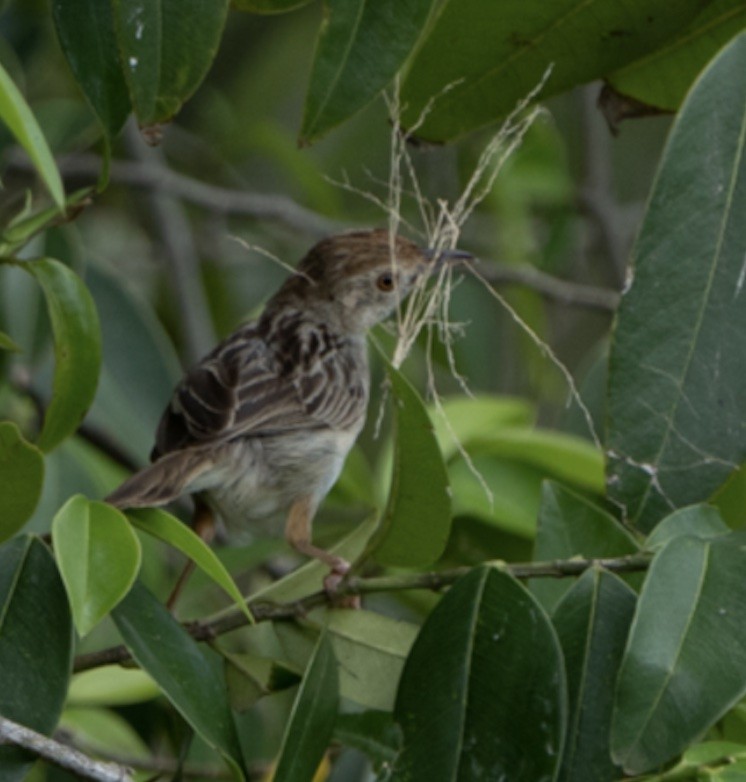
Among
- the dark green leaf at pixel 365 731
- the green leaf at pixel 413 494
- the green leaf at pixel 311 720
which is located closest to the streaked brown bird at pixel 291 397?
the dark green leaf at pixel 365 731

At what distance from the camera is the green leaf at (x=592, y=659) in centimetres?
263

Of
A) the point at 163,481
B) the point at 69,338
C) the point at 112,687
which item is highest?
the point at 69,338

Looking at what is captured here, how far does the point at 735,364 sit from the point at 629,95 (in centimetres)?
69

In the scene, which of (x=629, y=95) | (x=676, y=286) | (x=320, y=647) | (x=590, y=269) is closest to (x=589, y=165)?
(x=590, y=269)

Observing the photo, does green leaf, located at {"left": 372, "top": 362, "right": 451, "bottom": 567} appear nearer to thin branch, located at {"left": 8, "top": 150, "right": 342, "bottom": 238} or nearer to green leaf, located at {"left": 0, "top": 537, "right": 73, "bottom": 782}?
green leaf, located at {"left": 0, "top": 537, "right": 73, "bottom": 782}

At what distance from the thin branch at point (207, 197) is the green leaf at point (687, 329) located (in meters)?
2.97

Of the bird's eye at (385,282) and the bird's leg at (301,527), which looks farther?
the bird's eye at (385,282)

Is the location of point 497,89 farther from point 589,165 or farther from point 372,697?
point 589,165

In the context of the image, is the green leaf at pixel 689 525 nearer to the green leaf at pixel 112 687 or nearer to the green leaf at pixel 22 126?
the green leaf at pixel 22 126

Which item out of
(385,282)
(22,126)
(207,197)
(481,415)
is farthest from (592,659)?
(207,197)

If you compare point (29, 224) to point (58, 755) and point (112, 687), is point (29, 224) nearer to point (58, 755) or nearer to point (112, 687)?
point (58, 755)

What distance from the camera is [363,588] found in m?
2.75

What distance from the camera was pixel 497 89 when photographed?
10.3ft

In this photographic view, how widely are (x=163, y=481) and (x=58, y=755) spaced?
3.74ft
